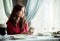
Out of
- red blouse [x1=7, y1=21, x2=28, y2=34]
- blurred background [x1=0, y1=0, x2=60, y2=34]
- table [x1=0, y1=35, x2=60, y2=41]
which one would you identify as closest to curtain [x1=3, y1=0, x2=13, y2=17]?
blurred background [x1=0, y1=0, x2=60, y2=34]

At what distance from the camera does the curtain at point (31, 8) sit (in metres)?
2.95

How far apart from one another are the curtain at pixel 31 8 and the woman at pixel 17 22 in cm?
7

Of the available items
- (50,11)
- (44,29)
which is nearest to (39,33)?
(44,29)

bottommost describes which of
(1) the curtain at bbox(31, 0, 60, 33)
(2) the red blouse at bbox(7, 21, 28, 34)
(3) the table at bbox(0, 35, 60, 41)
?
(3) the table at bbox(0, 35, 60, 41)

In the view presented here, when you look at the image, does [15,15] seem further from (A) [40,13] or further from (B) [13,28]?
(A) [40,13]

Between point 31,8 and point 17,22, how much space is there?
26 centimetres

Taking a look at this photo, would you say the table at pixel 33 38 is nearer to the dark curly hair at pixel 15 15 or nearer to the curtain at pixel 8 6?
the dark curly hair at pixel 15 15

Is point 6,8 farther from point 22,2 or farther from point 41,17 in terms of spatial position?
point 41,17

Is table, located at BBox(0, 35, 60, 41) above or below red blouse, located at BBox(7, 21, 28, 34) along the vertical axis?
below

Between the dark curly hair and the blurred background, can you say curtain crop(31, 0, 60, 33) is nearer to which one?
the blurred background

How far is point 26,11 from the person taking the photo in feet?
9.70

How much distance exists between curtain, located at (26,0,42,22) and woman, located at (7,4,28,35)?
0.07m

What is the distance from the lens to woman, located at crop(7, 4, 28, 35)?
294 centimetres

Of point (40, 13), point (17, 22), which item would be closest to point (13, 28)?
point (17, 22)
